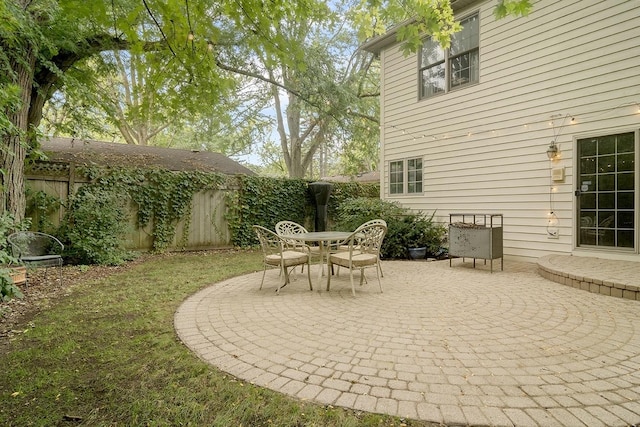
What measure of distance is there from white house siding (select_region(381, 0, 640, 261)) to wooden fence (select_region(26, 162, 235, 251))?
553 centimetres

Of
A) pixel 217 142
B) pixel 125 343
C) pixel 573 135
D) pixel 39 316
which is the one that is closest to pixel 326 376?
pixel 125 343

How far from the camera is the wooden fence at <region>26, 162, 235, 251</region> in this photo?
6445 millimetres

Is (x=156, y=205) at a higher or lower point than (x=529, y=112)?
lower

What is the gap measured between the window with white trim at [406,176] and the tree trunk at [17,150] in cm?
794

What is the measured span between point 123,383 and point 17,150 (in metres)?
5.48

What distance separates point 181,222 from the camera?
830 centimetres

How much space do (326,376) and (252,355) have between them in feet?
2.19

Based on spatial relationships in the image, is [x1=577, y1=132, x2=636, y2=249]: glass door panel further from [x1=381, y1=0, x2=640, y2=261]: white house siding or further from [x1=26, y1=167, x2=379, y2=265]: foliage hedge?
[x1=26, y1=167, x2=379, y2=265]: foliage hedge

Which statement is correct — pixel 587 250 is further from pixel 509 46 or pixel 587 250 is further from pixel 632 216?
pixel 509 46

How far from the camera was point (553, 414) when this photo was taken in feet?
5.87

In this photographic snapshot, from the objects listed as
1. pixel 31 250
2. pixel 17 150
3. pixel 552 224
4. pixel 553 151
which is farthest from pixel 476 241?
pixel 17 150

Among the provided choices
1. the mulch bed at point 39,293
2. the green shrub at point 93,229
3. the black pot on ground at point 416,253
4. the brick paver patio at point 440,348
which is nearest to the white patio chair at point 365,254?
the brick paver patio at point 440,348

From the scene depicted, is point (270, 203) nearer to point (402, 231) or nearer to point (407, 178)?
point (407, 178)

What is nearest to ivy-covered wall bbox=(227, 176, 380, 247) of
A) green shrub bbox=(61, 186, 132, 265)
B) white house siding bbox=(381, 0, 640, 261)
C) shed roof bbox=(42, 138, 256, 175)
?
shed roof bbox=(42, 138, 256, 175)
